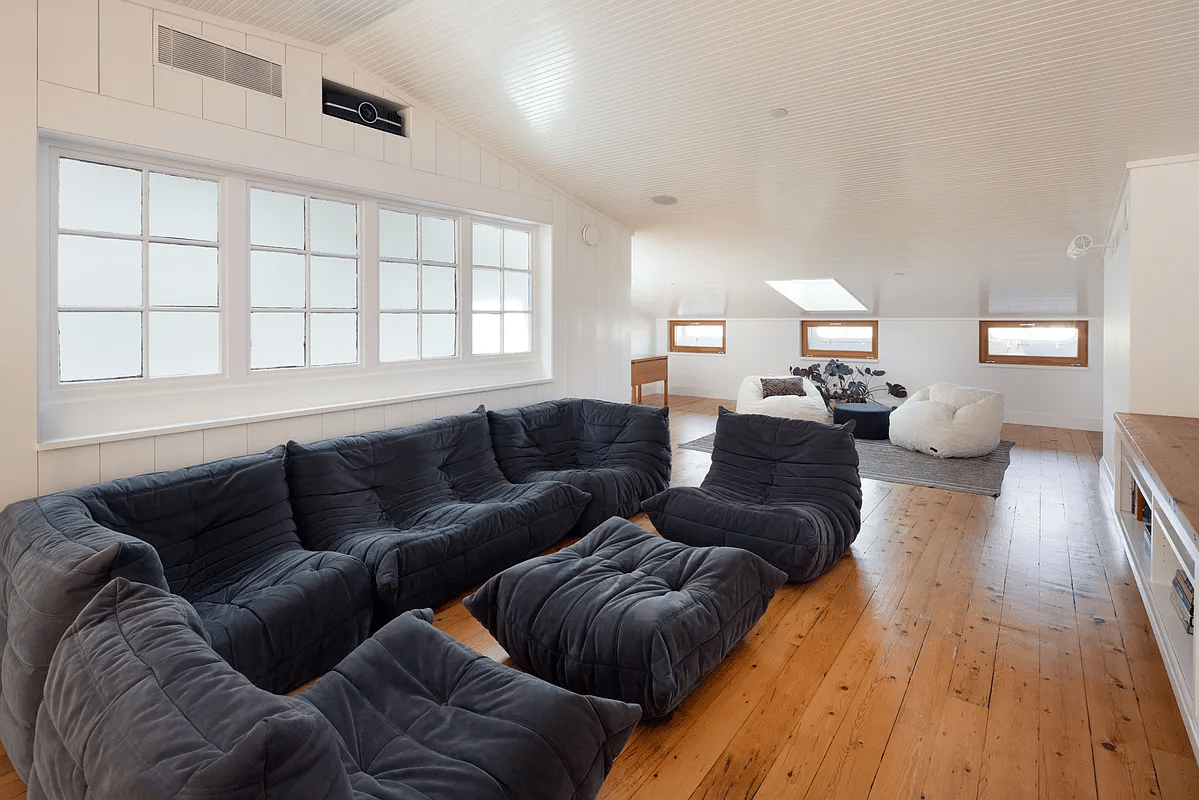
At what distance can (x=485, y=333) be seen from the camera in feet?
14.4

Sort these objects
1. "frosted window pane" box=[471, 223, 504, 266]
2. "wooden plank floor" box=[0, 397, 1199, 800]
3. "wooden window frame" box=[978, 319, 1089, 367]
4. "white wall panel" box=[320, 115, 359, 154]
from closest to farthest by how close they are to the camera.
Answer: "wooden plank floor" box=[0, 397, 1199, 800]
"white wall panel" box=[320, 115, 359, 154]
"frosted window pane" box=[471, 223, 504, 266]
"wooden window frame" box=[978, 319, 1089, 367]

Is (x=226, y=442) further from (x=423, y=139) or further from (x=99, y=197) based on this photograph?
(x=423, y=139)

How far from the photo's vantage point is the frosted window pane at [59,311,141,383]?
8.37 feet

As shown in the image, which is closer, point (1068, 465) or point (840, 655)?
point (840, 655)

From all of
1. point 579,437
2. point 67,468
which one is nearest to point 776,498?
point 579,437

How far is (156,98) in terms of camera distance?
2600 mm

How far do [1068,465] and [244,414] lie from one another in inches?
240

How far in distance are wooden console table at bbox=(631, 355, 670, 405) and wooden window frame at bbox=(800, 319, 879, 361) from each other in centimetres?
198

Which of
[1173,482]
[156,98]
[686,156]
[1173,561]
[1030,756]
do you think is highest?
[686,156]

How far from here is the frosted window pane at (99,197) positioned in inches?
98.8

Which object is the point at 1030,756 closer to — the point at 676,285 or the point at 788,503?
the point at 788,503

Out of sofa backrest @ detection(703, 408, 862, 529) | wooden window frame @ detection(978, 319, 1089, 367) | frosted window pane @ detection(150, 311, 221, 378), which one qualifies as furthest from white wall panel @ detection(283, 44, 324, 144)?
wooden window frame @ detection(978, 319, 1089, 367)

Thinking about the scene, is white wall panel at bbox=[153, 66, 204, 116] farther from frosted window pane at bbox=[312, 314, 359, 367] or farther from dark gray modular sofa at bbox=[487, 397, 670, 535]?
dark gray modular sofa at bbox=[487, 397, 670, 535]

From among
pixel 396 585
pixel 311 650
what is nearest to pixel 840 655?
pixel 396 585
